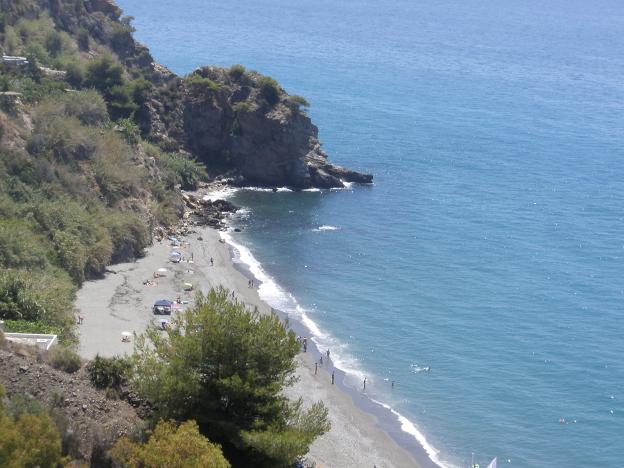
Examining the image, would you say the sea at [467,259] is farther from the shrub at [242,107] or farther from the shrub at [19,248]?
the shrub at [19,248]

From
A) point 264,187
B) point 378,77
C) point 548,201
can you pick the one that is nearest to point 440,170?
point 548,201

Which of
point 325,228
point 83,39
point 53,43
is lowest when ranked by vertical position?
point 325,228

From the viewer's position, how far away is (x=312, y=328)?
59156mm

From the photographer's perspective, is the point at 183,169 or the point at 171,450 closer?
the point at 171,450

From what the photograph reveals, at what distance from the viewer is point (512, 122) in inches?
4879

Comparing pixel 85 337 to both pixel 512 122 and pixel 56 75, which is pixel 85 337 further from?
pixel 512 122

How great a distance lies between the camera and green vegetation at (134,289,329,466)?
30.9 meters

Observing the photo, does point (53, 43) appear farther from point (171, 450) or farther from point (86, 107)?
point (171, 450)

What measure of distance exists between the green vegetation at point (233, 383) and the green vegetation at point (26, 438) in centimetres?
487

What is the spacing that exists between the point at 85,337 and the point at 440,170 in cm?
5700

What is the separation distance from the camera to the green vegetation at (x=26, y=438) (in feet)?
81.3

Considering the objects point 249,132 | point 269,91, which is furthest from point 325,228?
point 269,91

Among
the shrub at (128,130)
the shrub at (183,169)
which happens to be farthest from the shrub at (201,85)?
the shrub at (128,130)

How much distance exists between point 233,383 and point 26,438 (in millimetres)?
7509
